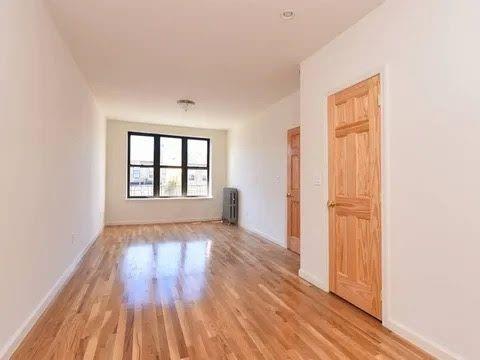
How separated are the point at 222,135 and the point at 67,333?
637 centimetres

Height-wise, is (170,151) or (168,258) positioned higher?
(170,151)

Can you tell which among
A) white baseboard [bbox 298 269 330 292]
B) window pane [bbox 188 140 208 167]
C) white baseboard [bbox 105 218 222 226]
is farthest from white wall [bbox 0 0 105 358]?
window pane [bbox 188 140 208 167]

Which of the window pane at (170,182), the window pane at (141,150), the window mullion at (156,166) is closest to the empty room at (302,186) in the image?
the window pane at (141,150)

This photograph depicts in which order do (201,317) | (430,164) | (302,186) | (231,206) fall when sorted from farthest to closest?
(231,206)
(302,186)
(201,317)
(430,164)

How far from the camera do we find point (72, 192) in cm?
339

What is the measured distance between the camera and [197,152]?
7.74 metres

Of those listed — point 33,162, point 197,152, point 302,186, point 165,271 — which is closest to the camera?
point 33,162

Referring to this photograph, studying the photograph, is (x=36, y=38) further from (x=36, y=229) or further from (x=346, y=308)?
(x=346, y=308)

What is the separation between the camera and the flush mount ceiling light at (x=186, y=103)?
5.09 meters

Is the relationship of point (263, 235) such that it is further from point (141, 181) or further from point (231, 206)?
point (141, 181)

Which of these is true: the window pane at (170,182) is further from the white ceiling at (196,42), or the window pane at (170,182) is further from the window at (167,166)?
the white ceiling at (196,42)

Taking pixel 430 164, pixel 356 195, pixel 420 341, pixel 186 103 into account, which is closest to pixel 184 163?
pixel 186 103

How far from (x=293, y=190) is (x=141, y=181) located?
14.0 feet

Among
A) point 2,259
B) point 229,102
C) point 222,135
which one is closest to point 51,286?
point 2,259
